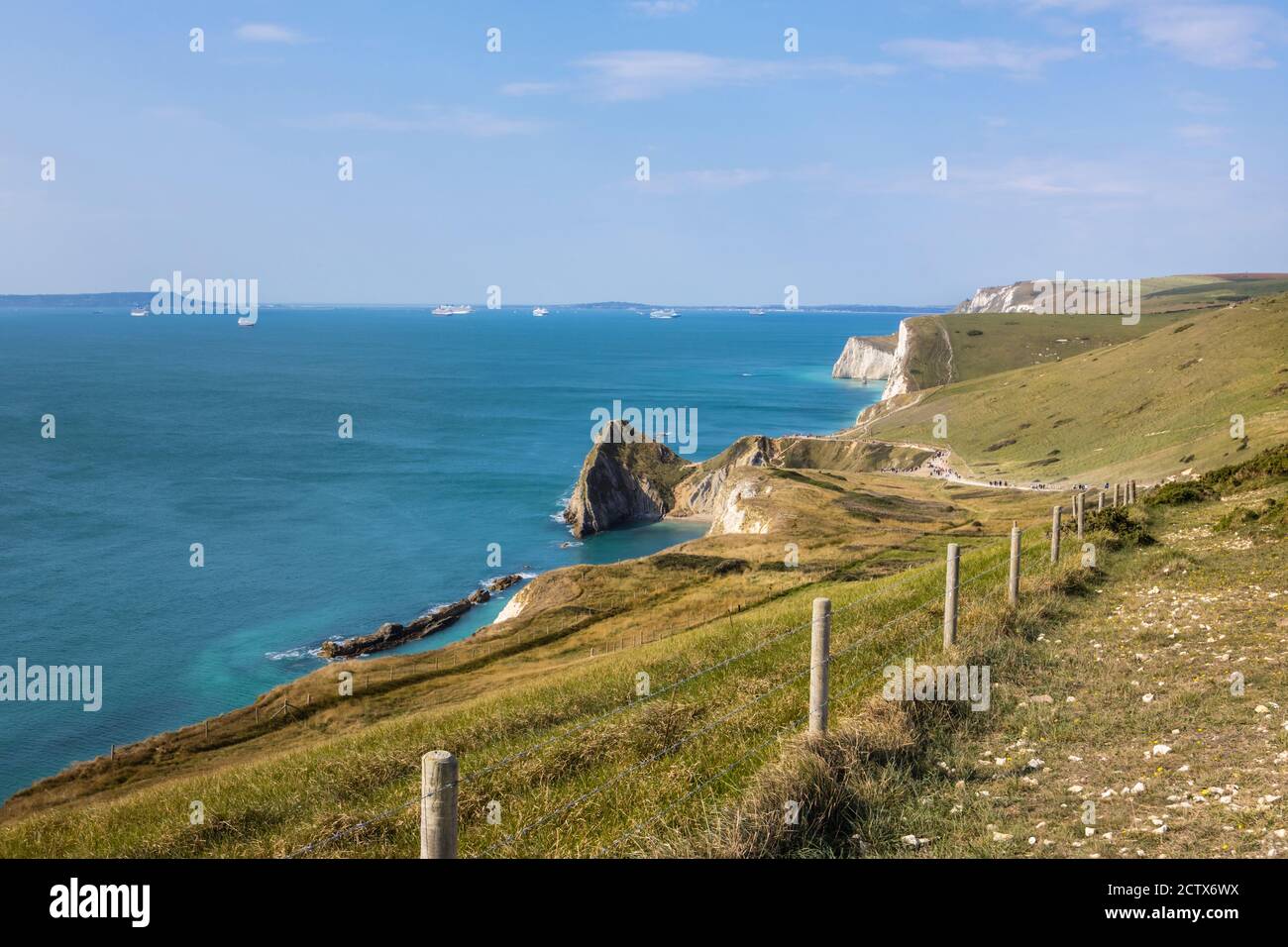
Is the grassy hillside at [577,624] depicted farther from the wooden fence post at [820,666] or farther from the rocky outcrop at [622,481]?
the rocky outcrop at [622,481]

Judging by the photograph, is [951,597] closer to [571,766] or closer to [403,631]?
[571,766]

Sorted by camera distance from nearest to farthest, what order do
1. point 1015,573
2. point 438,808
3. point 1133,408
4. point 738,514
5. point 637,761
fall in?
point 438,808 → point 637,761 → point 1015,573 → point 738,514 → point 1133,408

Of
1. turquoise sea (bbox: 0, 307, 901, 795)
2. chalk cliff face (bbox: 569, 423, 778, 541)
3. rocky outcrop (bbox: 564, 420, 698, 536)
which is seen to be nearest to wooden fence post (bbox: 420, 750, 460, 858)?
turquoise sea (bbox: 0, 307, 901, 795)

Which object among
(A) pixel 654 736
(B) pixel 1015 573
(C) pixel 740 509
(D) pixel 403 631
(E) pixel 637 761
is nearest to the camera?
(E) pixel 637 761

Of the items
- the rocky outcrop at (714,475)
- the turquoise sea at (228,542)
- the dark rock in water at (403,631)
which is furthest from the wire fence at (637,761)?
the rocky outcrop at (714,475)

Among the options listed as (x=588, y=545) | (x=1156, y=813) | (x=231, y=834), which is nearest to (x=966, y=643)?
(x=1156, y=813)

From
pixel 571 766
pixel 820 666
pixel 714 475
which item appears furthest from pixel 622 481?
pixel 820 666
